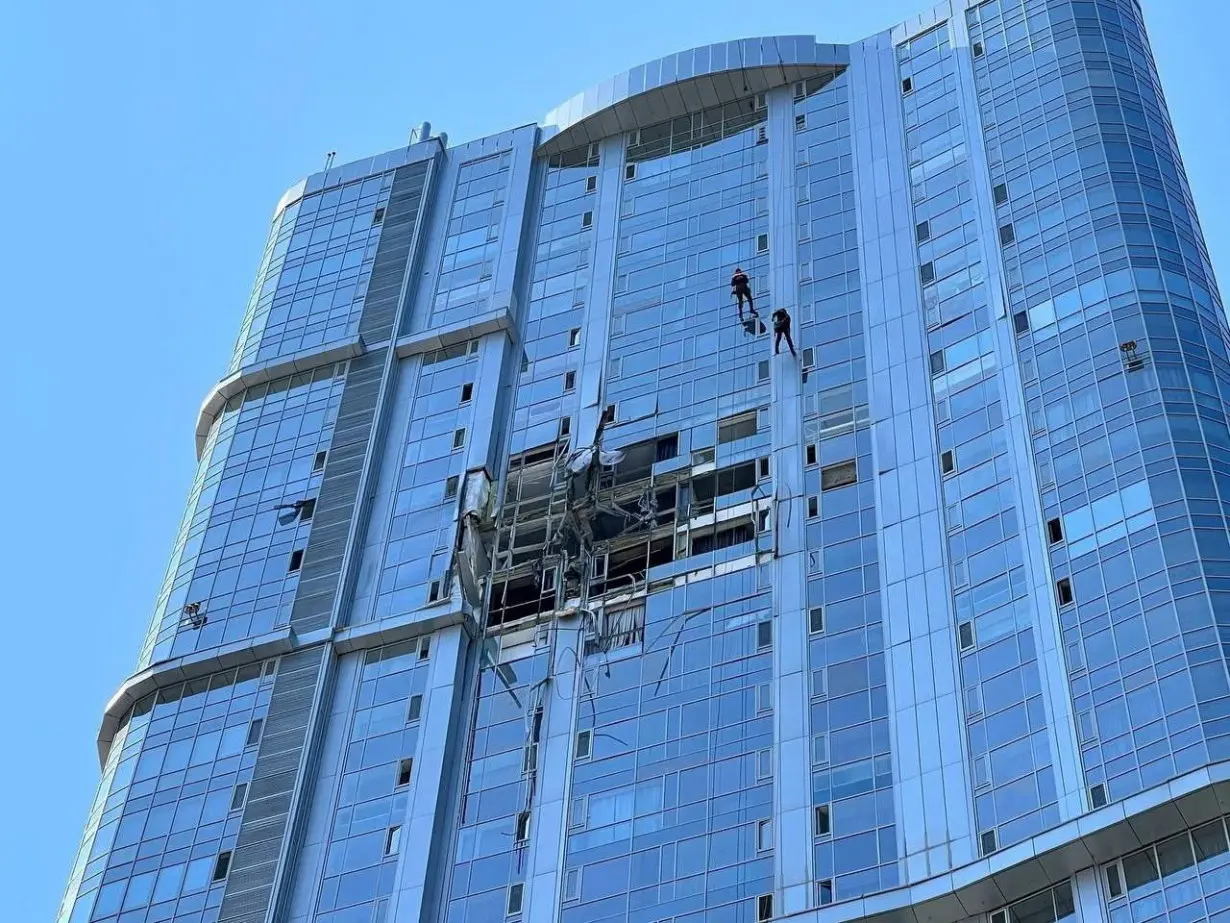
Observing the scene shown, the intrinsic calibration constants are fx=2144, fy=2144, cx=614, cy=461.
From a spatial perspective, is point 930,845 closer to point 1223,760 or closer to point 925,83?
point 1223,760

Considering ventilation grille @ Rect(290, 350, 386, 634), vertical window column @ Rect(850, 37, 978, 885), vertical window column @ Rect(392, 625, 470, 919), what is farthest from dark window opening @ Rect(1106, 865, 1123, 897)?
ventilation grille @ Rect(290, 350, 386, 634)

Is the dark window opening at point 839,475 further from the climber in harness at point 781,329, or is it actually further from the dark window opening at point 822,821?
the dark window opening at point 822,821

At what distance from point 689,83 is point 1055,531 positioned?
3643 centimetres

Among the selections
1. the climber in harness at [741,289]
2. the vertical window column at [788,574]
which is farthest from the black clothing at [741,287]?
the vertical window column at [788,574]

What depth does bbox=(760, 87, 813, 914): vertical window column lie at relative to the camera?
64.6 meters

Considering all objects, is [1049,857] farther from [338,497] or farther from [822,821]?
[338,497]

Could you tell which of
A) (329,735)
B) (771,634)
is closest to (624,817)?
(771,634)

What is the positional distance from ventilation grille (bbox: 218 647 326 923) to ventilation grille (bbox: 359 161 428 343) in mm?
18629

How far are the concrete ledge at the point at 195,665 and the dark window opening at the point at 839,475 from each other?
20.2 meters

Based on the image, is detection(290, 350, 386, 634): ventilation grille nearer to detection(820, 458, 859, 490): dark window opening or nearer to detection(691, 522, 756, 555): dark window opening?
detection(691, 522, 756, 555): dark window opening

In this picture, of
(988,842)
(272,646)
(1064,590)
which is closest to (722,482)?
(1064,590)

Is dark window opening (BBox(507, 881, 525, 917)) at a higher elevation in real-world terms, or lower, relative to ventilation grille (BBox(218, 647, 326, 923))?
lower

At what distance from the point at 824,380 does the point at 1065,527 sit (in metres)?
15.2

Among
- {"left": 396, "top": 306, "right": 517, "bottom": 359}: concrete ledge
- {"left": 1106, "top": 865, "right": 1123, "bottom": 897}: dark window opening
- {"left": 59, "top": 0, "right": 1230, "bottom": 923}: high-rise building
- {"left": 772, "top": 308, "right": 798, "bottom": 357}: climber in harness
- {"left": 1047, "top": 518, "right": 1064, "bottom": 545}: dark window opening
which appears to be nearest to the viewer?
{"left": 1106, "top": 865, "right": 1123, "bottom": 897}: dark window opening
